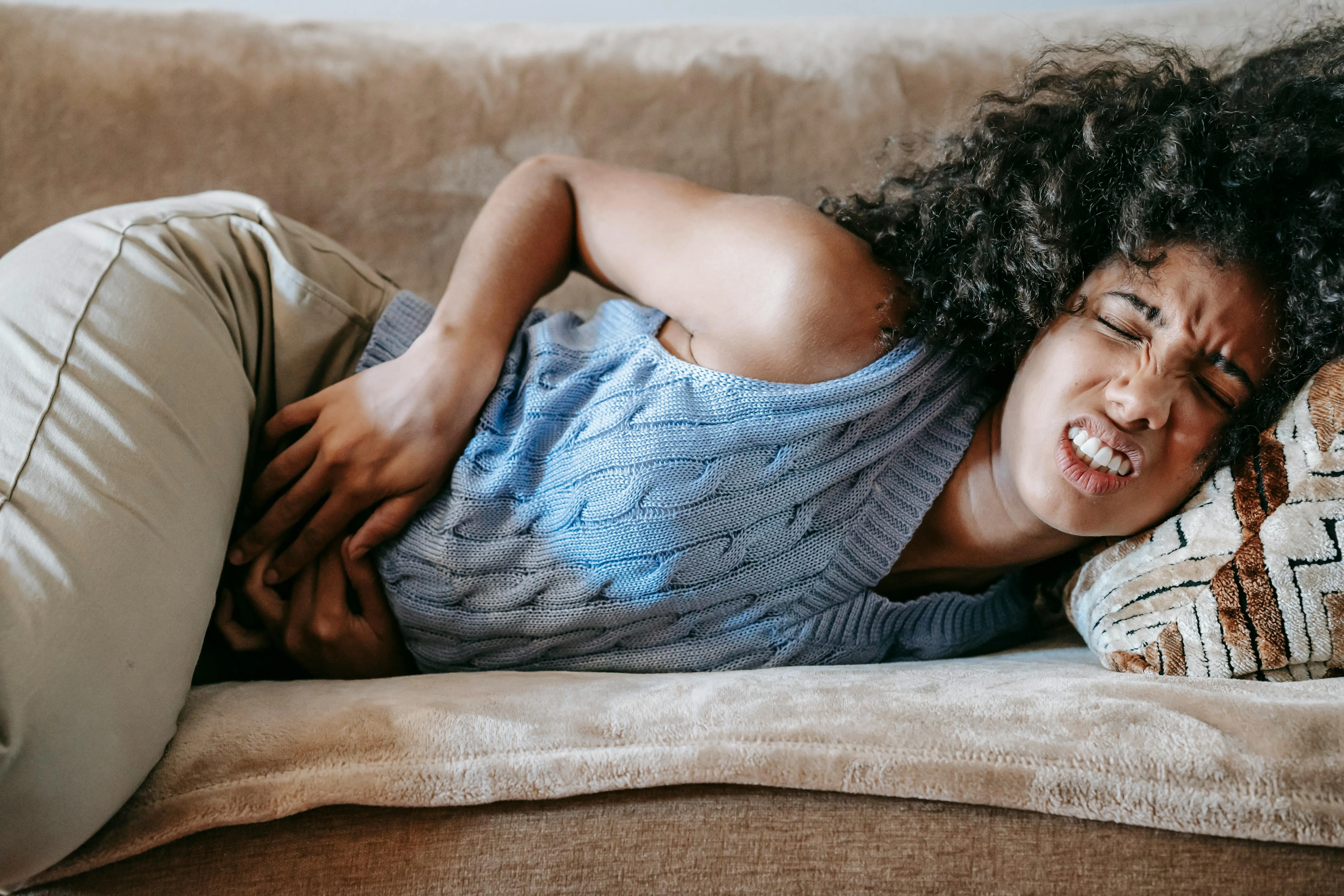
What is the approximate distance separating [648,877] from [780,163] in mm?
1024

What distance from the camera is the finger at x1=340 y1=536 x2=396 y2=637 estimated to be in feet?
Result: 3.21

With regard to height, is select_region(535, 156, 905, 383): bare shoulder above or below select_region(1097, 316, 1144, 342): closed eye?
above

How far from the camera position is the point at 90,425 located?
29.2 inches

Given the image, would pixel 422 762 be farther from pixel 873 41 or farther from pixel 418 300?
pixel 873 41

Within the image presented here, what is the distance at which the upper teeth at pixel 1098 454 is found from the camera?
2.75 ft

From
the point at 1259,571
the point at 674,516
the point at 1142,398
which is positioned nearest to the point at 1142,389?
the point at 1142,398

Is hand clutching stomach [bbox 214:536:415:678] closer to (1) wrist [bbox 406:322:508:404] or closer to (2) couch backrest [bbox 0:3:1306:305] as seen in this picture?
(1) wrist [bbox 406:322:508:404]

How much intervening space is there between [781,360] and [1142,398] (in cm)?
32

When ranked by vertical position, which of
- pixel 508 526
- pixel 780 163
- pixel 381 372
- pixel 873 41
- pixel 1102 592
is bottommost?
pixel 1102 592

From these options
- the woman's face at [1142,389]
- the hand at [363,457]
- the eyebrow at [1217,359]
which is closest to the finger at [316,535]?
the hand at [363,457]

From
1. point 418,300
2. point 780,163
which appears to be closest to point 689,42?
point 780,163

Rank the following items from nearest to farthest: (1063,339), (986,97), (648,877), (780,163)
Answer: (648,877) → (1063,339) → (986,97) → (780,163)

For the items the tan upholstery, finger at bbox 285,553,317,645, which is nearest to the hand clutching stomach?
finger at bbox 285,553,317,645

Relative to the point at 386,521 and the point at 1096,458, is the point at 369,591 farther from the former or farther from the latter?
the point at 1096,458
